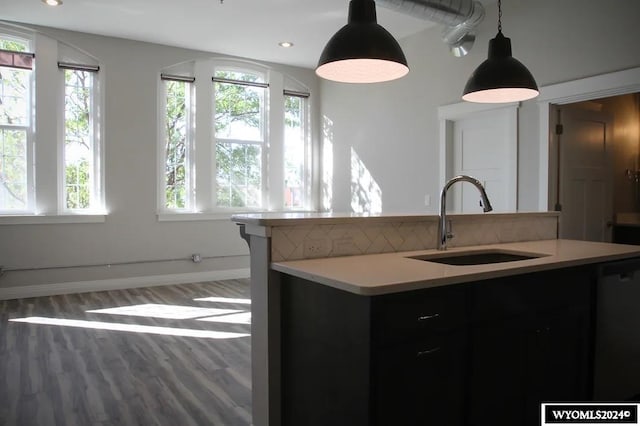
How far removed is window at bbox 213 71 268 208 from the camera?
6.58 meters

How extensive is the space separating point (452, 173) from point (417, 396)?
392 cm

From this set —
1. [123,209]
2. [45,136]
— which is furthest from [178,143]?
[45,136]

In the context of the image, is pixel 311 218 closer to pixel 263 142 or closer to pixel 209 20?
pixel 209 20

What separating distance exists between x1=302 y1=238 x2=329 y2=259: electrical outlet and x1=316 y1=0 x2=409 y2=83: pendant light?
0.84m

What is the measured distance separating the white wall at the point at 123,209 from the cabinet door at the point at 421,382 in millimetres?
5036

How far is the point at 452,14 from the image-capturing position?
420 centimetres

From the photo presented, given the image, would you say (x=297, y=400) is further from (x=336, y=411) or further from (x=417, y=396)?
(x=417, y=396)

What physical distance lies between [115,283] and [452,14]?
4721 millimetres

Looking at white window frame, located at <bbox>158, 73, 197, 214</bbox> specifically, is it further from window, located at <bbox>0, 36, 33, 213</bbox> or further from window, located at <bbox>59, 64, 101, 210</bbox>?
window, located at <bbox>0, 36, 33, 213</bbox>

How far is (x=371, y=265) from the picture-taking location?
→ 2.01 m

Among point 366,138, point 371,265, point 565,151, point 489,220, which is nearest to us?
point 371,265

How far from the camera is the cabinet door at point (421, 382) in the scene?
1591 mm

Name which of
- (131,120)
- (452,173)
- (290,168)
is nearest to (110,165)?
(131,120)

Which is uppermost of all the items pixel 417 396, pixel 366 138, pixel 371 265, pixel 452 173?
pixel 366 138
